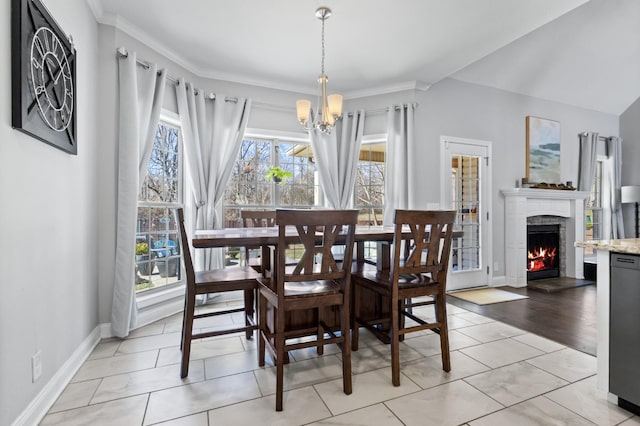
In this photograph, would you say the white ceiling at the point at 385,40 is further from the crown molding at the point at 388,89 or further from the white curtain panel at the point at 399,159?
the white curtain panel at the point at 399,159

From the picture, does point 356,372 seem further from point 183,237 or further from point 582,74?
point 582,74

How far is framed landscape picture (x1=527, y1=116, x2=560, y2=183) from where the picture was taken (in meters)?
4.86

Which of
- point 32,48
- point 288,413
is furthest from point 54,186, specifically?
point 288,413

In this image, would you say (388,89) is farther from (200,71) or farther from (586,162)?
(586,162)

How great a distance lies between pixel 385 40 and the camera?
10.3 feet

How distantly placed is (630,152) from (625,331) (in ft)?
20.2

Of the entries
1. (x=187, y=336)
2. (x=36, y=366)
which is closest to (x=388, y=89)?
(x=187, y=336)

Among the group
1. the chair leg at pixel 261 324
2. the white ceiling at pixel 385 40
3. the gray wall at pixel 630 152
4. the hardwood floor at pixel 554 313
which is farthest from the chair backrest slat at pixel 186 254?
the gray wall at pixel 630 152

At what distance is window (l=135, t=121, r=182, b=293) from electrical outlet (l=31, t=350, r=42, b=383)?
1.46 metres

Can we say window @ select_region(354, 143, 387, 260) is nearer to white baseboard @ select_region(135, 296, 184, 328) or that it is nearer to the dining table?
the dining table

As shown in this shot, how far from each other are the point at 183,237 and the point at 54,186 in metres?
0.80

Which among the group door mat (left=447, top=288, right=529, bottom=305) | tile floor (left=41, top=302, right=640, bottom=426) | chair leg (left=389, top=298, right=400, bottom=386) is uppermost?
chair leg (left=389, top=298, right=400, bottom=386)

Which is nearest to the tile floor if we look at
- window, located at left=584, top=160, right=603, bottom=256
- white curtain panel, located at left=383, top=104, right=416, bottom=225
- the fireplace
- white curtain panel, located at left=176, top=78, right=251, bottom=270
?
white curtain panel, located at left=176, top=78, right=251, bottom=270

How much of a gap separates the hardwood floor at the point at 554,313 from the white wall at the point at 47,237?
3612mm
